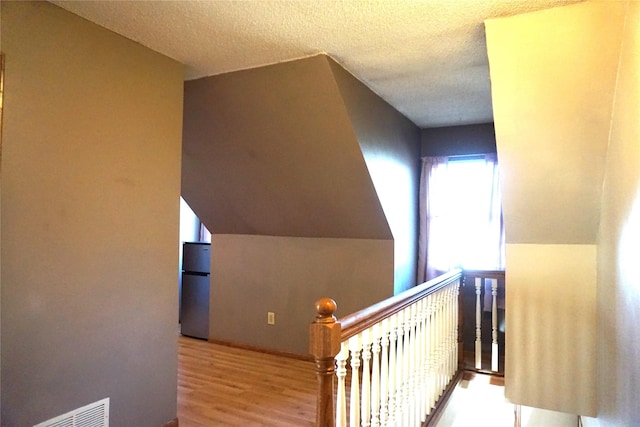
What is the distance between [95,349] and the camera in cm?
206

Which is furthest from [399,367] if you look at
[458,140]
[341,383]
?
[458,140]

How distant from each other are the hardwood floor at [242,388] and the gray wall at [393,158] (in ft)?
3.87

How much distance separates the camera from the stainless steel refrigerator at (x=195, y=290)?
14.7ft

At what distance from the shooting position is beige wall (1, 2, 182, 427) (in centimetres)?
175

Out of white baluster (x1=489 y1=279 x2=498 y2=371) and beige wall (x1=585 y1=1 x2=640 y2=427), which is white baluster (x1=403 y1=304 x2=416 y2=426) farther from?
white baluster (x1=489 y1=279 x2=498 y2=371)

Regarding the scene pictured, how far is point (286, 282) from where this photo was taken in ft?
A: 13.0

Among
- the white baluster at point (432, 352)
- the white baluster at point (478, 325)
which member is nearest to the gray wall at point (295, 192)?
the white baluster at point (478, 325)

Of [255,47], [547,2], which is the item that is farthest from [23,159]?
[547,2]

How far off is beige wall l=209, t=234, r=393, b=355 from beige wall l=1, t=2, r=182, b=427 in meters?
1.56

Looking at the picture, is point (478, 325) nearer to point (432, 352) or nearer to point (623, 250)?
point (432, 352)

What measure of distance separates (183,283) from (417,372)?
3275 mm

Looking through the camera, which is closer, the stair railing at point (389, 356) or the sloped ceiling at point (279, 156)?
the stair railing at point (389, 356)

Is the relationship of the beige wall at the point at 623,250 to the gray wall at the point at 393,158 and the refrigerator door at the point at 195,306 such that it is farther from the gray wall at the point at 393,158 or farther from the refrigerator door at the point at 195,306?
the refrigerator door at the point at 195,306

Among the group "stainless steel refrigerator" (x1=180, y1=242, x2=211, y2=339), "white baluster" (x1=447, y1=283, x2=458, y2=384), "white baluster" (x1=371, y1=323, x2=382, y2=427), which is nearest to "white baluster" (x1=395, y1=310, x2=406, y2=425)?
"white baluster" (x1=371, y1=323, x2=382, y2=427)
